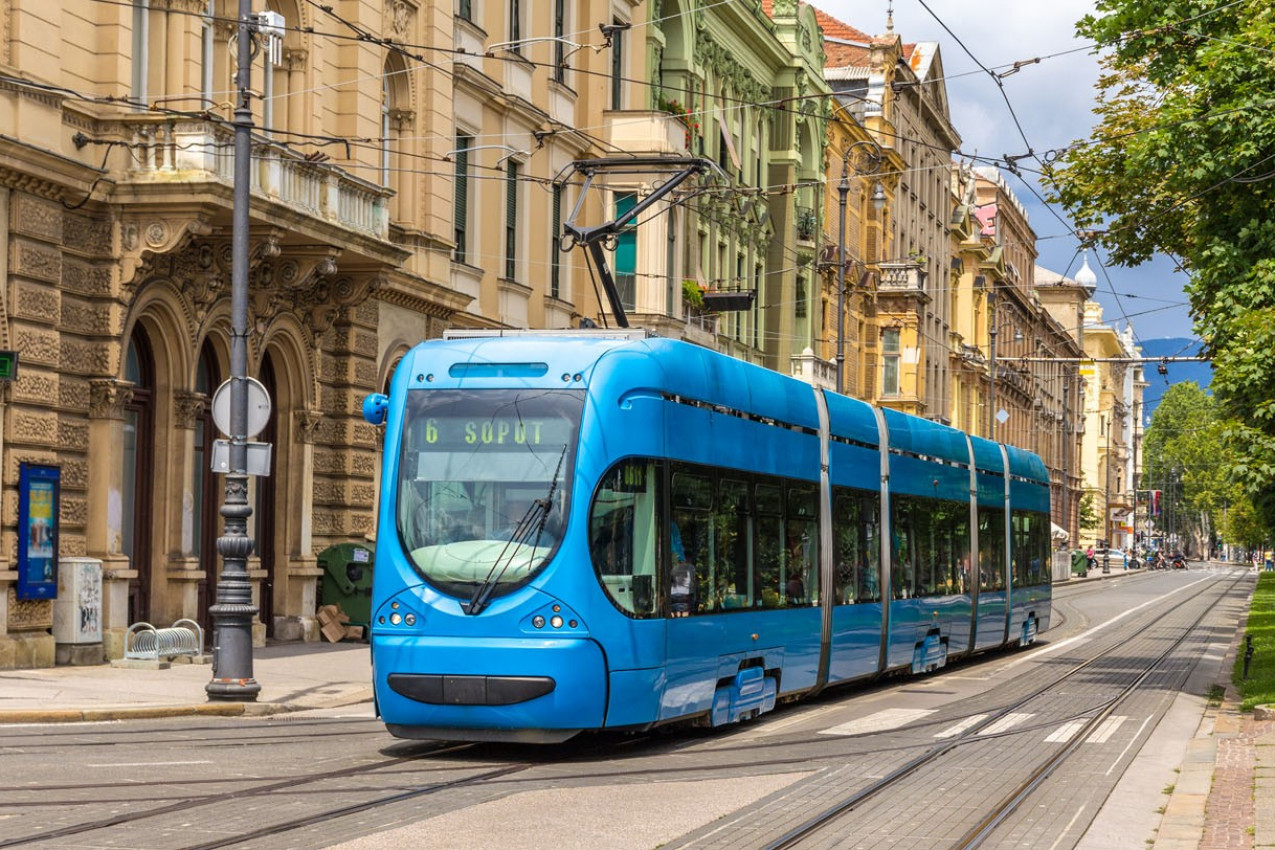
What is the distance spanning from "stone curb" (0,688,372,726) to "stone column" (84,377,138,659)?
443 centimetres

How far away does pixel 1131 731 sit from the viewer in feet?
61.3

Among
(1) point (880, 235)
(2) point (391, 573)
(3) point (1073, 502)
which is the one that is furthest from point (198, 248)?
(3) point (1073, 502)

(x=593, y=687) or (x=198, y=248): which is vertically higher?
(x=198, y=248)

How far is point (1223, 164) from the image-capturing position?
69.5 ft

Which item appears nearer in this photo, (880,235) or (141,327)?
(141,327)

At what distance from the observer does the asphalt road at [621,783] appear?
35.2ft

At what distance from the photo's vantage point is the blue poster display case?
2127cm

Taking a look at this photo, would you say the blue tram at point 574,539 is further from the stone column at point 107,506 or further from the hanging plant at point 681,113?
the hanging plant at point 681,113

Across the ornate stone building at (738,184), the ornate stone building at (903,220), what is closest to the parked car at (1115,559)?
the ornate stone building at (903,220)

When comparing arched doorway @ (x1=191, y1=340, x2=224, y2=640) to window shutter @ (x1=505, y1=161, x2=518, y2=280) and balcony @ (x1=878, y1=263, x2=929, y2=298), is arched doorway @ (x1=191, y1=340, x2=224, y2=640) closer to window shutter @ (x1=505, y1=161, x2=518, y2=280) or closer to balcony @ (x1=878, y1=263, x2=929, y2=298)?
window shutter @ (x1=505, y1=161, x2=518, y2=280)

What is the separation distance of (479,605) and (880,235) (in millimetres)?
53955

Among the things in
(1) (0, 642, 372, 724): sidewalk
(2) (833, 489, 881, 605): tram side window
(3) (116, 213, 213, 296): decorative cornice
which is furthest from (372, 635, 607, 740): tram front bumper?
(3) (116, 213, 213, 296): decorative cornice

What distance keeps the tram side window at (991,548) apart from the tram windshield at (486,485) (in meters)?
14.8

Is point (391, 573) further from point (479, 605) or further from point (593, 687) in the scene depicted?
point (593, 687)
